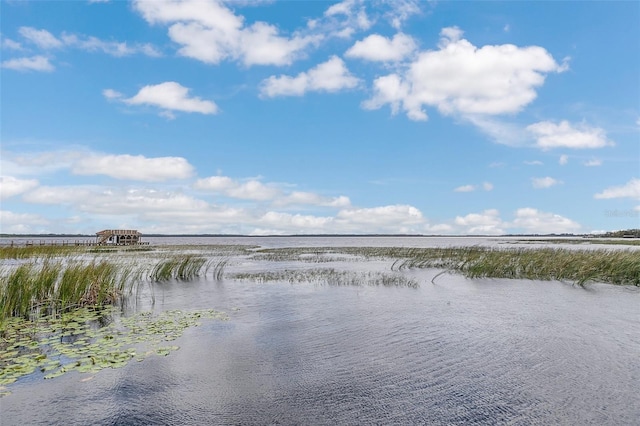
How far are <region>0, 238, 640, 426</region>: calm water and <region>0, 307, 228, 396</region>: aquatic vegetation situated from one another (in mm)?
543

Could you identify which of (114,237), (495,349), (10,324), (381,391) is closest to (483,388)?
(381,391)

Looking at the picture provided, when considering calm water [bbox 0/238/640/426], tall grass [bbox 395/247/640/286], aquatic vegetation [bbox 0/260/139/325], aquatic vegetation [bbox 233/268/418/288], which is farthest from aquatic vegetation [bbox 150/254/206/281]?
tall grass [bbox 395/247/640/286]

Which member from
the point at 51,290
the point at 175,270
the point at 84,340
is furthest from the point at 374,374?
the point at 175,270

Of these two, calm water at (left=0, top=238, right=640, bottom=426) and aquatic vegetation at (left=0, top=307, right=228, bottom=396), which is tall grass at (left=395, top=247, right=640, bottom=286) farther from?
aquatic vegetation at (left=0, top=307, right=228, bottom=396)

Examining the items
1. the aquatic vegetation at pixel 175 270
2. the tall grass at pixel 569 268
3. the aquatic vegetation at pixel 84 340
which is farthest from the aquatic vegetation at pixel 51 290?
the tall grass at pixel 569 268

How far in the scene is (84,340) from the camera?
11.4 meters

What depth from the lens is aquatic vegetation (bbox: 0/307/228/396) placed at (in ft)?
30.7

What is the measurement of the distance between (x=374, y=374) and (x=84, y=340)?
329 inches

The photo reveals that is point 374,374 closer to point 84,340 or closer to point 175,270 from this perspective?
point 84,340

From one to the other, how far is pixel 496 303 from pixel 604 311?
4.05 metres

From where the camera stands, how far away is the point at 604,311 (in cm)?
1612

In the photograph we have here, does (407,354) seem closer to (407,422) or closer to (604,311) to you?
(407,422)

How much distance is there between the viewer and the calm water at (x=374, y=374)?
736cm

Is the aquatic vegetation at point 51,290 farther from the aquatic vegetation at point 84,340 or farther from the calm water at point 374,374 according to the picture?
the calm water at point 374,374
